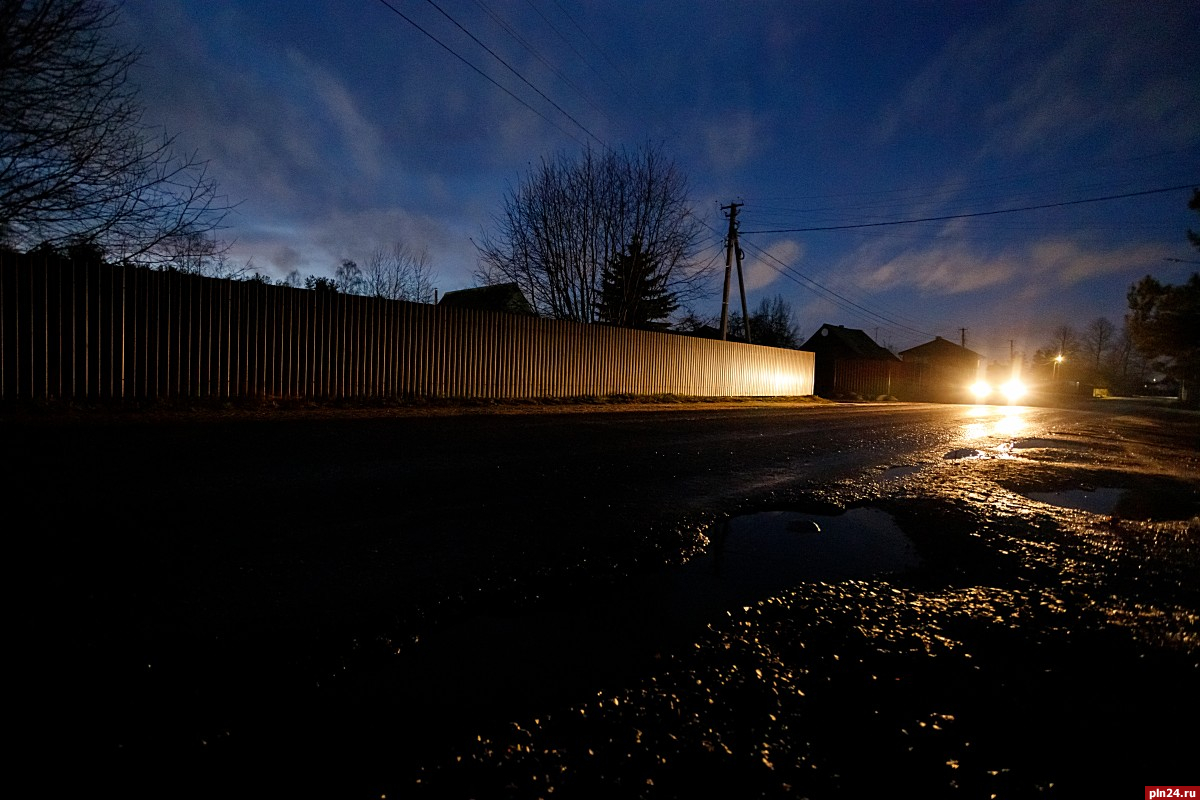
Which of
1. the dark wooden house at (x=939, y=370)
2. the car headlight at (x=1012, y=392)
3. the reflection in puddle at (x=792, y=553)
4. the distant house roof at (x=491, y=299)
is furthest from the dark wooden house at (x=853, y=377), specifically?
the reflection in puddle at (x=792, y=553)

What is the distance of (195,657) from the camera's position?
158cm

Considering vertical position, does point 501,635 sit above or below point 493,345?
below

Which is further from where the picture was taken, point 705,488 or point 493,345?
point 493,345

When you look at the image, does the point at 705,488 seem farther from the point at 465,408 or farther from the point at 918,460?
the point at 465,408

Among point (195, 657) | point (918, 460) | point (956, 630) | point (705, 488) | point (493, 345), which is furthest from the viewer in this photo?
point (493, 345)

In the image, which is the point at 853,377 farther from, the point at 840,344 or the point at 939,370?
the point at 939,370

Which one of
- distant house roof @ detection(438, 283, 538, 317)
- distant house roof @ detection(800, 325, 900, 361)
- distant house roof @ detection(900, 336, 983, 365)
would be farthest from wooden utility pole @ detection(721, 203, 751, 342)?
distant house roof @ detection(900, 336, 983, 365)

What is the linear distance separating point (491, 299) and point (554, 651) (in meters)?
34.3

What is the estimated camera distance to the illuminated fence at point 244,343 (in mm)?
7480

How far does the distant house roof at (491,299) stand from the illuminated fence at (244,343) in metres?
14.6

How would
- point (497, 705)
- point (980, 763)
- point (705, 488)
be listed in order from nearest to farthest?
point (980, 763), point (497, 705), point (705, 488)

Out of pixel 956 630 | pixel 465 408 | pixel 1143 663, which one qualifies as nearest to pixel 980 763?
pixel 956 630

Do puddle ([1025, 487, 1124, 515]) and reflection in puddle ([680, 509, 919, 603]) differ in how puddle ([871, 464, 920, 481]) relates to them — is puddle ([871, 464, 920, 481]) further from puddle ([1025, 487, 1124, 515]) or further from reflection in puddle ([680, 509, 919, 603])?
reflection in puddle ([680, 509, 919, 603])

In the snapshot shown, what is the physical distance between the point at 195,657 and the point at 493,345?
40.6ft
